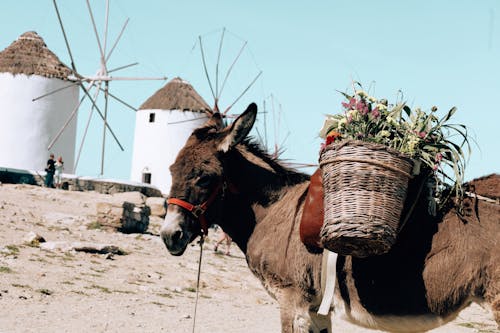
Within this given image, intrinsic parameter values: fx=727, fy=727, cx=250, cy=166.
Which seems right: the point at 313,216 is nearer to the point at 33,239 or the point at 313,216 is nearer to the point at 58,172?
the point at 33,239

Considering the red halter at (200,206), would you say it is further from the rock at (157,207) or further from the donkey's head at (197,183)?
the rock at (157,207)

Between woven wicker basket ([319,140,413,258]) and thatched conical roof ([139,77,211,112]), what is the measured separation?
3992cm

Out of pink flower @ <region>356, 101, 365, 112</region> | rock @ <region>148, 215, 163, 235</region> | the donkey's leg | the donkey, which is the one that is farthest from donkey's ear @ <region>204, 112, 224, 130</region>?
rock @ <region>148, 215, 163, 235</region>

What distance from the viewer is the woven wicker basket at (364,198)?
4.91m

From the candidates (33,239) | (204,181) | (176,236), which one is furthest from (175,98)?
(176,236)

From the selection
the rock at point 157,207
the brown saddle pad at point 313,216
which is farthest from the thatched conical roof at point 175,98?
the brown saddle pad at point 313,216

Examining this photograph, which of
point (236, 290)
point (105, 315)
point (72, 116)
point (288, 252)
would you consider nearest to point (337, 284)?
point (288, 252)

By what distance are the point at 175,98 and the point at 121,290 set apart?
116ft

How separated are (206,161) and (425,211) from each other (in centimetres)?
178

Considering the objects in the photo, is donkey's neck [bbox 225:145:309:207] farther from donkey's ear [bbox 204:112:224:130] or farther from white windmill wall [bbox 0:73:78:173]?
white windmill wall [bbox 0:73:78:173]

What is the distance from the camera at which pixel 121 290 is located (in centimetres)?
1144

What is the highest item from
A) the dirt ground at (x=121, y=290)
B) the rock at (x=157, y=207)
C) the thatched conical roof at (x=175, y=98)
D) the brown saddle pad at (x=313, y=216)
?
the thatched conical roof at (x=175, y=98)

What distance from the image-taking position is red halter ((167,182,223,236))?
581cm

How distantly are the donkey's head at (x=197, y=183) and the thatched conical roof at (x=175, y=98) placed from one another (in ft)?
128
